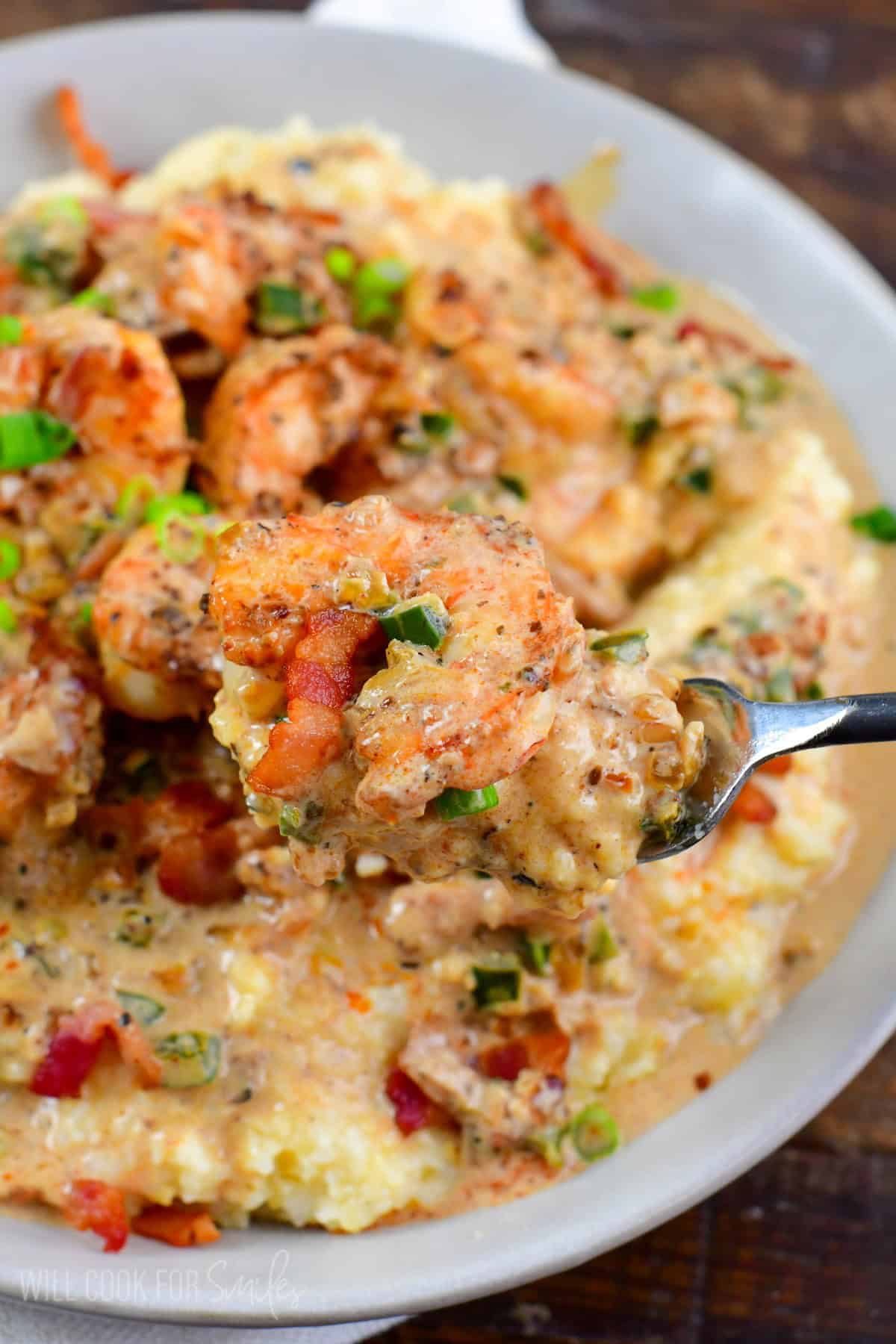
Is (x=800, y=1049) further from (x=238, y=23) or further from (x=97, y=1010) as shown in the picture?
(x=238, y=23)

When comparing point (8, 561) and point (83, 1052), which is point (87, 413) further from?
point (83, 1052)

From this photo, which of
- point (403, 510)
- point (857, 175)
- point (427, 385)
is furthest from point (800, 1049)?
point (857, 175)

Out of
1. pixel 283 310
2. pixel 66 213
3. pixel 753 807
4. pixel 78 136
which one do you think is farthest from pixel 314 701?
pixel 78 136

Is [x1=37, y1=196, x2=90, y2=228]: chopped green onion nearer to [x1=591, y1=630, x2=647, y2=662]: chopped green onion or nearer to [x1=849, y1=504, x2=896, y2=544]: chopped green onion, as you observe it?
[x1=591, y1=630, x2=647, y2=662]: chopped green onion

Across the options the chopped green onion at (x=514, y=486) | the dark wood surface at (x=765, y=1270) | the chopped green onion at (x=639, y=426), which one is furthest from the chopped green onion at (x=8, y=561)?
the dark wood surface at (x=765, y=1270)

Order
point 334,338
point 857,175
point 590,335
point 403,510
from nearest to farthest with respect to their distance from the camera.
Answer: point 403,510, point 334,338, point 590,335, point 857,175

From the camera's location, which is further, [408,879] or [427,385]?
[427,385]

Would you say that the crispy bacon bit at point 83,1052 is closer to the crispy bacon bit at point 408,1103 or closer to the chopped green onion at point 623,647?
the crispy bacon bit at point 408,1103
